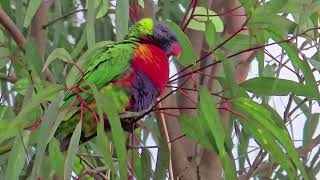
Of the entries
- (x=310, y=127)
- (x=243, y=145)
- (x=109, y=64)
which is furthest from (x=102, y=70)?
(x=310, y=127)

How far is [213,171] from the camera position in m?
1.23

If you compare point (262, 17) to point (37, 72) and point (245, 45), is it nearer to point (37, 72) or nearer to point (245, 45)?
point (245, 45)

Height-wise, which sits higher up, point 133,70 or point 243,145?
point 133,70

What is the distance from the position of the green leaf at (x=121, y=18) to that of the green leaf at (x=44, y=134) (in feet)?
0.53

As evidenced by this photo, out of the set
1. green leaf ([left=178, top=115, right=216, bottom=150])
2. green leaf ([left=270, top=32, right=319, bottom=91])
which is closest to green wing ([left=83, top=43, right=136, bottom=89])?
green leaf ([left=178, top=115, right=216, bottom=150])

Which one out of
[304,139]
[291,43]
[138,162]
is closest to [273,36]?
[291,43]

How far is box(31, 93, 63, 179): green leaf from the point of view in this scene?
30.8 inches

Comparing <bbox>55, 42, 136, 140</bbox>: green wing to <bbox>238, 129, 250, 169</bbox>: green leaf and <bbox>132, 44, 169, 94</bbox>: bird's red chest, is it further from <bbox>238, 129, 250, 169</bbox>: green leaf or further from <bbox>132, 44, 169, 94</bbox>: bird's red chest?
<bbox>238, 129, 250, 169</bbox>: green leaf

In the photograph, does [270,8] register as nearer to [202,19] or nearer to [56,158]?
[202,19]

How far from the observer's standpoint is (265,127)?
3.13 ft

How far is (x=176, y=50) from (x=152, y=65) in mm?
45

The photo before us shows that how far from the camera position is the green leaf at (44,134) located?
0.78 m

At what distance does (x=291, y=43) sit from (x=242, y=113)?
4.7 inches

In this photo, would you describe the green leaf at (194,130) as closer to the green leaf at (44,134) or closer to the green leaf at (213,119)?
the green leaf at (213,119)
